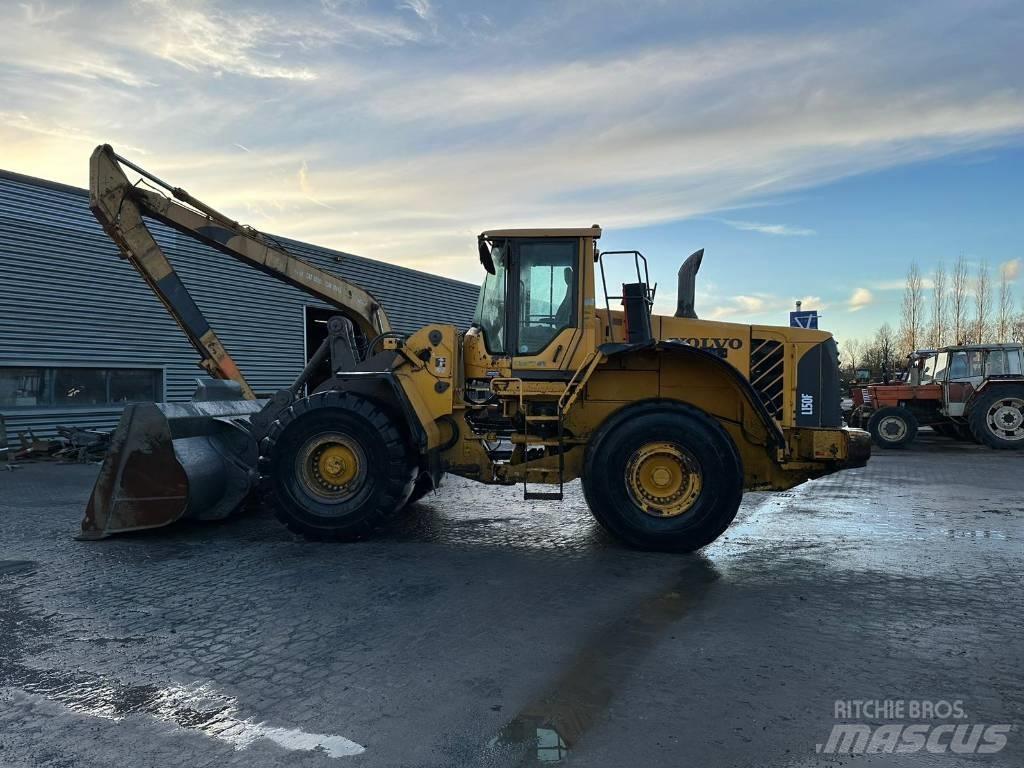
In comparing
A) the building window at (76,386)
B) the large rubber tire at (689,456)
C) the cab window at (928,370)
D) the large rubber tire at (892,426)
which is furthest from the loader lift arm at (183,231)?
the cab window at (928,370)

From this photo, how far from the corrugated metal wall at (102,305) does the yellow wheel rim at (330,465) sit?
864 centimetres

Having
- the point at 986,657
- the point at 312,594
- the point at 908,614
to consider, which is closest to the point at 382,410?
the point at 312,594

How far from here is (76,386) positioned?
15312 millimetres

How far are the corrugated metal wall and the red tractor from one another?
33.7 feet

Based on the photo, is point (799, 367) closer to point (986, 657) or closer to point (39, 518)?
point (986, 657)

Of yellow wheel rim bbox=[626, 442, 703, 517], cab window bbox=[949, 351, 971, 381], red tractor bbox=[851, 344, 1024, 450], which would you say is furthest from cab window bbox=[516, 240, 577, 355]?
cab window bbox=[949, 351, 971, 381]

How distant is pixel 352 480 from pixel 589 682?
3.77 m

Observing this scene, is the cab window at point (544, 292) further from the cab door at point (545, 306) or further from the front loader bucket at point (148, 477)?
the front loader bucket at point (148, 477)

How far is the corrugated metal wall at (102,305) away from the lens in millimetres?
14234

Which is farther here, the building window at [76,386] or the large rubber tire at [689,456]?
the building window at [76,386]

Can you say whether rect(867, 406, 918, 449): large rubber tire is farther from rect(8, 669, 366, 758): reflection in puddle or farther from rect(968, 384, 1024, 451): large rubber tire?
rect(8, 669, 366, 758): reflection in puddle

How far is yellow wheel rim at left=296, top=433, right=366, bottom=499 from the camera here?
22.6 ft

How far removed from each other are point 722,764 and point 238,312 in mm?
18022

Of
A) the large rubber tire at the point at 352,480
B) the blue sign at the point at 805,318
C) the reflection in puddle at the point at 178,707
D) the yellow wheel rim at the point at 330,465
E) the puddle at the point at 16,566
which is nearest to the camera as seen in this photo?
the reflection in puddle at the point at 178,707
